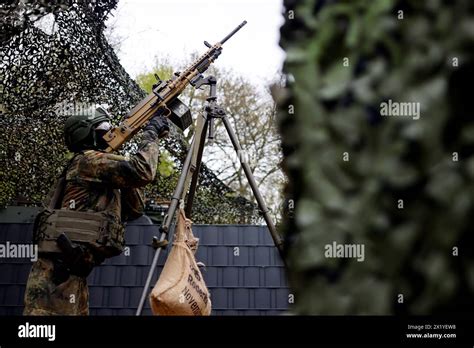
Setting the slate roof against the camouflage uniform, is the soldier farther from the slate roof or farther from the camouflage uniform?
the slate roof

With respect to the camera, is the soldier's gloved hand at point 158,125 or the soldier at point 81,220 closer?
the soldier at point 81,220

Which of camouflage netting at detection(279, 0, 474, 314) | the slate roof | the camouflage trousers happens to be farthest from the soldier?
camouflage netting at detection(279, 0, 474, 314)

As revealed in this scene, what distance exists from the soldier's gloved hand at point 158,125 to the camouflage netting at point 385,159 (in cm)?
209

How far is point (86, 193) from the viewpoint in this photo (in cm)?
250

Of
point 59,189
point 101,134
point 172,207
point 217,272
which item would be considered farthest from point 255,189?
point 59,189

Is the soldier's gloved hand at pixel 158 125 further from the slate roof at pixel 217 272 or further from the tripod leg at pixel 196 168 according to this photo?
the slate roof at pixel 217 272

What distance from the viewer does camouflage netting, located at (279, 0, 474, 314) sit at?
1.39 ft

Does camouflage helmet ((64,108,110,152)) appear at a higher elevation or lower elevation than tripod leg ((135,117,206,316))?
higher

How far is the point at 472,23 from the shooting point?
1.43 feet

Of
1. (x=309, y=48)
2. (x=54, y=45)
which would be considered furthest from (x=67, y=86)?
(x=309, y=48)

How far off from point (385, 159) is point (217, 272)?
8.29 feet

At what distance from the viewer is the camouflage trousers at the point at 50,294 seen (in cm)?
229

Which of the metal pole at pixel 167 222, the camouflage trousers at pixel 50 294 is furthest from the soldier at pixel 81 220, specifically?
the metal pole at pixel 167 222

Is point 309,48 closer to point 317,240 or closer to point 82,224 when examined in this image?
point 317,240
